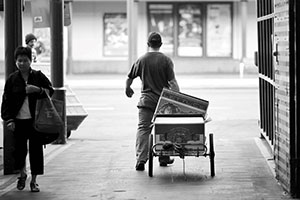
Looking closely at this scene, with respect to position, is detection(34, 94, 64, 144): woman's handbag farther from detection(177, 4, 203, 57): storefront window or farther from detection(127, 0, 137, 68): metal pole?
detection(177, 4, 203, 57): storefront window

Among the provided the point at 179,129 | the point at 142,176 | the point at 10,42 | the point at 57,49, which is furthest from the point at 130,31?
the point at 179,129

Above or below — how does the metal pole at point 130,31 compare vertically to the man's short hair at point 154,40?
above

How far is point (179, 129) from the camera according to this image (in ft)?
32.5

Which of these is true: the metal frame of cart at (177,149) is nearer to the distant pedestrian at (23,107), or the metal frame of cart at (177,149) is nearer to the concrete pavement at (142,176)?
the concrete pavement at (142,176)

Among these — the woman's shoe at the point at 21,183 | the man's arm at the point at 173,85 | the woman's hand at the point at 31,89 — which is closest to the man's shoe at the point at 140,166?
the man's arm at the point at 173,85

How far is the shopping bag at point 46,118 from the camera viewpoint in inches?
360

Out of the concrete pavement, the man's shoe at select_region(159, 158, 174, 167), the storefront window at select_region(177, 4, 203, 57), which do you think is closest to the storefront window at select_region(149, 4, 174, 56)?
the storefront window at select_region(177, 4, 203, 57)

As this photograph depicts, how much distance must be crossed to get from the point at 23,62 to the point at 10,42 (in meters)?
1.47

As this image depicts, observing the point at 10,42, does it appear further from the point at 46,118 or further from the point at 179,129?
the point at 179,129

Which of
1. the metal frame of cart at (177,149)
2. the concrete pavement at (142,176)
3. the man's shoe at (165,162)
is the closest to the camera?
the concrete pavement at (142,176)

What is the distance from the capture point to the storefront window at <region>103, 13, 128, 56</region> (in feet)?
123

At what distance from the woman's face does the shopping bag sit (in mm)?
407

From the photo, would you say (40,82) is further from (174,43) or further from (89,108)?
(174,43)

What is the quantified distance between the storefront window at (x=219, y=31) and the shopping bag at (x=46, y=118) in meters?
28.6
